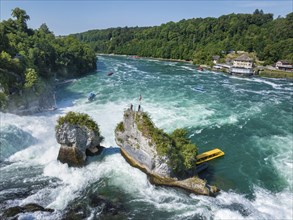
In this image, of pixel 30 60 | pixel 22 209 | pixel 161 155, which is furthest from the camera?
pixel 30 60

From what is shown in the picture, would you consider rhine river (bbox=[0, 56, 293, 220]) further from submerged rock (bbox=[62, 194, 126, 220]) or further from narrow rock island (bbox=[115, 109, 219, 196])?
narrow rock island (bbox=[115, 109, 219, 196])

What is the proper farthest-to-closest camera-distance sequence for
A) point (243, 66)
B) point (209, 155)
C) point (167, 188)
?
point (243, 66), point (209, 155), point (167, 188)

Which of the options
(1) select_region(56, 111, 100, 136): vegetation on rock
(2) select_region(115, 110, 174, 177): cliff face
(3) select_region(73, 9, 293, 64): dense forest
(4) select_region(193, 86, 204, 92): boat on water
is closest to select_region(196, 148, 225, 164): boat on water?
(2) select_region(115, 110, 174, 177): cliff face

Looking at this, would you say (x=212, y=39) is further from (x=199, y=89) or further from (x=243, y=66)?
(x=199, y=89)

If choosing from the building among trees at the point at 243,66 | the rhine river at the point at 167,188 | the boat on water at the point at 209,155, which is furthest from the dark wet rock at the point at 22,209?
the building among trees at the point at 243,66

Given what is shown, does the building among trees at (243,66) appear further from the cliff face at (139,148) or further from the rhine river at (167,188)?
the cliff face at (139,148)

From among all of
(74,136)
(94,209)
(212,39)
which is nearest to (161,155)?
(94,209)
